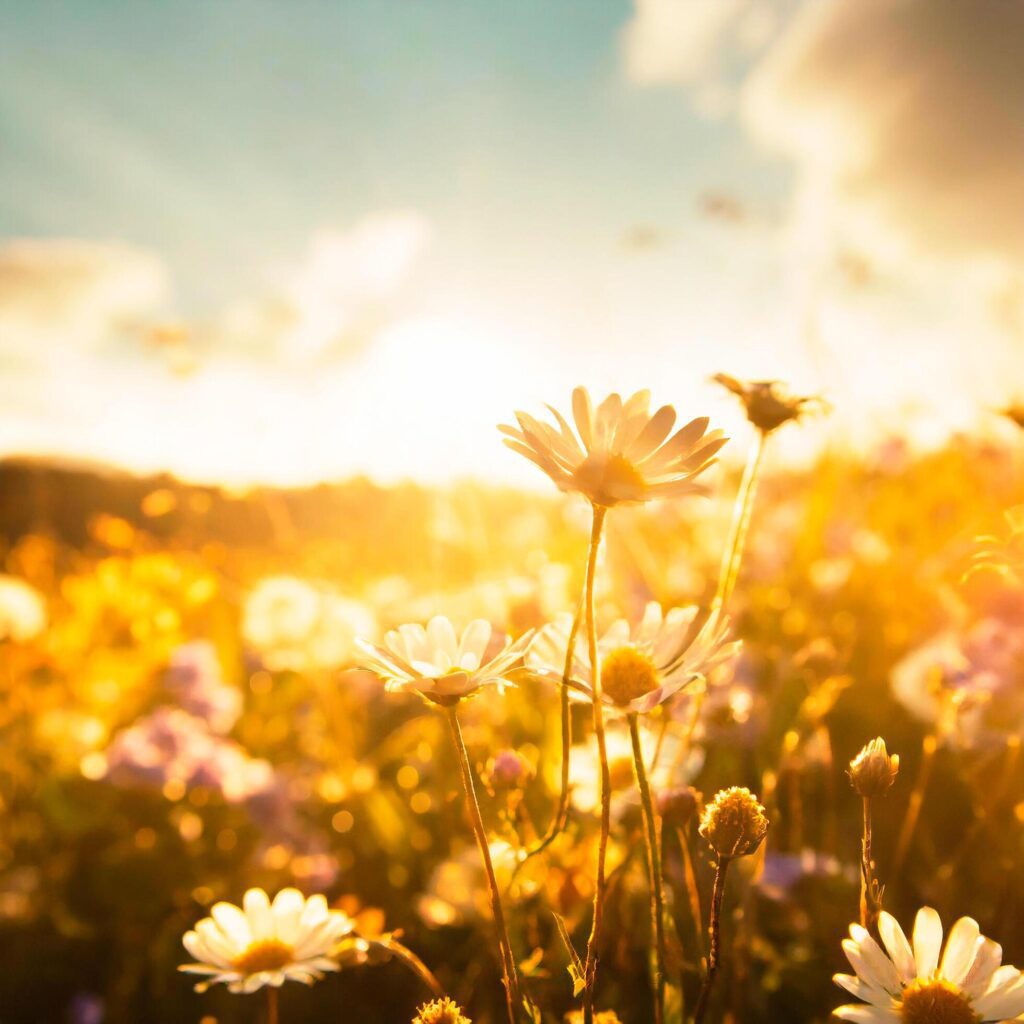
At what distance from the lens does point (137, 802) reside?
1.98 m

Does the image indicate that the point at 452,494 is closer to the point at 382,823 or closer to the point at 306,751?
the point at 306,751

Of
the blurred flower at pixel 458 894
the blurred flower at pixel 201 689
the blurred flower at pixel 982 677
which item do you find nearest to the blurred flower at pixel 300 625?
the blurred flower at pixel 201 689

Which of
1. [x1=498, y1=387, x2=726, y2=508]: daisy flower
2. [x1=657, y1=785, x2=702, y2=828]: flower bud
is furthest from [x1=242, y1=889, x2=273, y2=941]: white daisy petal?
[x1=498, y1=387, x2=726, y2=508]: daisy flower

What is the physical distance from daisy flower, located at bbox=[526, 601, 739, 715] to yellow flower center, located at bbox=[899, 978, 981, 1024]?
0.23 meters

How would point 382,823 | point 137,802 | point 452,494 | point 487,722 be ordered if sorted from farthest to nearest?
point 452,494, point 137,802, point 382,823, point 487,722

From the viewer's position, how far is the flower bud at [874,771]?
0.56m

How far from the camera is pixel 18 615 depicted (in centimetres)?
287

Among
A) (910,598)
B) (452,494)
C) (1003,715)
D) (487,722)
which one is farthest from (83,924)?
(910,598)

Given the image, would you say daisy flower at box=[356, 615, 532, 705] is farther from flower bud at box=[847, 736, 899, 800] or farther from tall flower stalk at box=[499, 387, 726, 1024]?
flower bud at box=[847, 736, 899, 800]

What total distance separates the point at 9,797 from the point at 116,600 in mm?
1318

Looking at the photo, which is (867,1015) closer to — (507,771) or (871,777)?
(871,777)

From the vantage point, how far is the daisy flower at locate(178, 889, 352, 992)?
2.25ft

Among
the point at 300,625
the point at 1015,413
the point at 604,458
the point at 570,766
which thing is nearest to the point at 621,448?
the point at 604,458

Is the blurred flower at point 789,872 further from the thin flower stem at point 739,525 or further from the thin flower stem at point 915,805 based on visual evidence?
the thin flower stem at point 739,525
